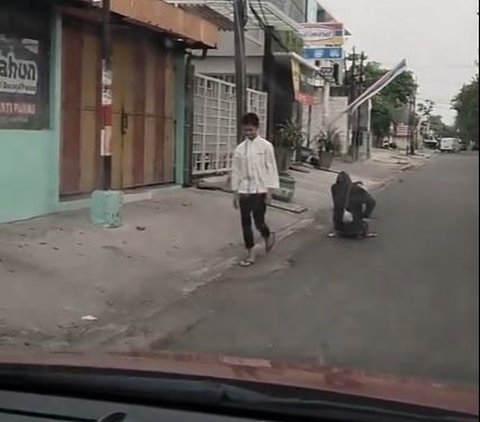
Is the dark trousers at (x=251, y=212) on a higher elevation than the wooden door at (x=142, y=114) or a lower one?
lower

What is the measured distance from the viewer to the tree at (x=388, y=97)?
3.34 metres

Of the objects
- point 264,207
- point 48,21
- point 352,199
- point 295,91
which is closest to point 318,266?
point 352,199

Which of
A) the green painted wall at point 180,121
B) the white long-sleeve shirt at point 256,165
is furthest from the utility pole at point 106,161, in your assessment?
the green painted wall at point 180,121

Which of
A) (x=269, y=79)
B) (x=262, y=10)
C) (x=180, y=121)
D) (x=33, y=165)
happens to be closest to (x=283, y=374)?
(x=33, y=165)

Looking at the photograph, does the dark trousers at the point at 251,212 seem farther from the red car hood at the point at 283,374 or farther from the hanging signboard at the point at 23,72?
the red car hood at the point at 283,374

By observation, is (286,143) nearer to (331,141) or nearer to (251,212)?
(251,212)

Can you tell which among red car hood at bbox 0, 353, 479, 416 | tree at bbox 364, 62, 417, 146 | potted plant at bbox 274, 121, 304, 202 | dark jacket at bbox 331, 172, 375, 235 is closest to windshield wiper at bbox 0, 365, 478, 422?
red car hood at bbox 0, 353, 479, 416

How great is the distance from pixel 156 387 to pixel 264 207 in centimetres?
749

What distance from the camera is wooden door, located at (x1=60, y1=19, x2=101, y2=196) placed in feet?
39.6

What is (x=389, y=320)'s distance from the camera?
7.36 feet

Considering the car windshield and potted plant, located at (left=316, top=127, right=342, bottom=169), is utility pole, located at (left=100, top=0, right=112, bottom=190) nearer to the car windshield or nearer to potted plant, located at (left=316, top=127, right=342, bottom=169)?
the car windshield

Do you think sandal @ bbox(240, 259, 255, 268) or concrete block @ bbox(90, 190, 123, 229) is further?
concrete block @ bbox(90, 190, 123, 229)

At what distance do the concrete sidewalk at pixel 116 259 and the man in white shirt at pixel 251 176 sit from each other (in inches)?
18.2

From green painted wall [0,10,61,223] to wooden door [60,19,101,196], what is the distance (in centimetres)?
38
